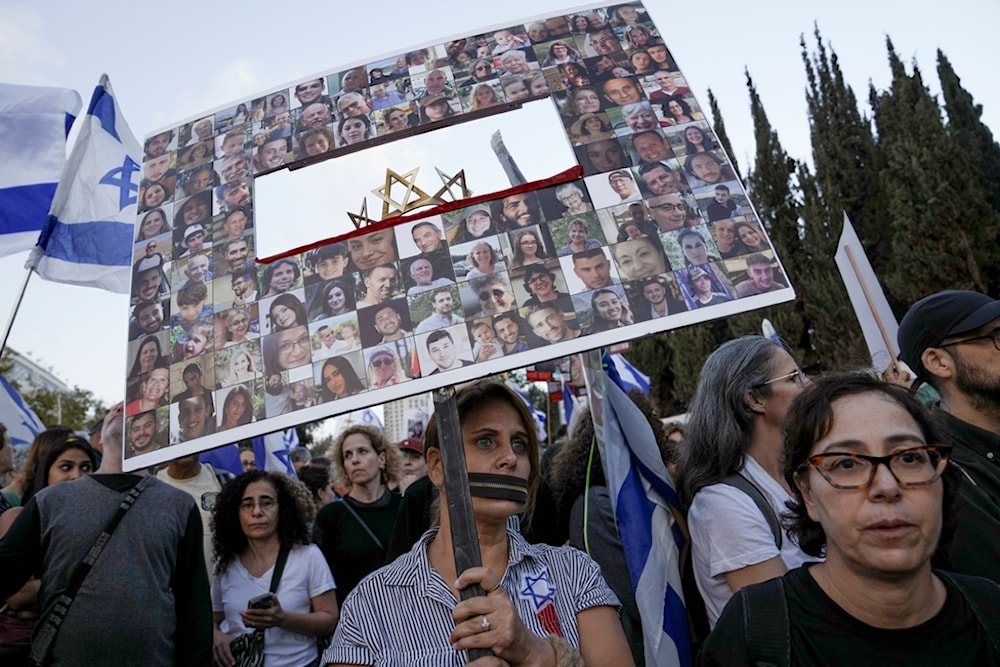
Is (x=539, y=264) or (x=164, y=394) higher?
(x=539, y=264)

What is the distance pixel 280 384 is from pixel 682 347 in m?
26.4

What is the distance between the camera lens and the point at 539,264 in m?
1.68

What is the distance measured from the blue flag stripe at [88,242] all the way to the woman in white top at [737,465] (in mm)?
3278

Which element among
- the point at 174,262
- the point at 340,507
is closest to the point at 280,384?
the point at 174,262

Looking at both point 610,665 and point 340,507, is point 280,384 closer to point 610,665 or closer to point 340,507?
point 610,665

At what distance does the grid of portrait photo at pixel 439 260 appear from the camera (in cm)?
164

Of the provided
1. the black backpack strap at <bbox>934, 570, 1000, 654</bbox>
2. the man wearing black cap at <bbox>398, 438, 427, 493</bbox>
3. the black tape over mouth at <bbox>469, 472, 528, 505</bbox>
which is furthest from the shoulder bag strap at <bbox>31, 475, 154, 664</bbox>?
the man wearing black cap at <bbox>398, 438, 427, 493</bbox>

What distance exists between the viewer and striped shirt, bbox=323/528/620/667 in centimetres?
198

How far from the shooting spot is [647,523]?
2.54 m

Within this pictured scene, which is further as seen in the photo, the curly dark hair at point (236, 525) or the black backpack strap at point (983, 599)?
the curly dark hair at point (236, 525)

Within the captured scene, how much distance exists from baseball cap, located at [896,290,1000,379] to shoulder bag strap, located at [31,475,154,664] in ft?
10.2

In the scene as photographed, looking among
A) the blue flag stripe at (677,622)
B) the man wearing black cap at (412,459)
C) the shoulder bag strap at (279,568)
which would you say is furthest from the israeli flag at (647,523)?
the man wearing black cap at (412,459)

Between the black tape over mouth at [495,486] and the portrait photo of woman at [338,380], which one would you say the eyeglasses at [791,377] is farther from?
the portrait photo of woman at [338,380]

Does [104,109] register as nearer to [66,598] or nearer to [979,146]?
[66,598]
